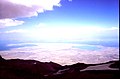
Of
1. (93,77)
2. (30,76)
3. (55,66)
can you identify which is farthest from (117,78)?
(55,66)

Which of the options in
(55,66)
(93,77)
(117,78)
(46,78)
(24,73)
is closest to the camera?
(117,78)

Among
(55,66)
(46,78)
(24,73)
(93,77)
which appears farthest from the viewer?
(55,66)

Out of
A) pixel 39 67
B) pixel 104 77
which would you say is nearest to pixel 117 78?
pixel 104 77

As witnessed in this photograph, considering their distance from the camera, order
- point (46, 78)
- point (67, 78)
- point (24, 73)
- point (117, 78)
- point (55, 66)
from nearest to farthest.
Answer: point (117, 78) < point (67, 78) < point (46, 78) < point (24, 73) < point (55, 66)

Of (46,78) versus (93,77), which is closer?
(93,77)

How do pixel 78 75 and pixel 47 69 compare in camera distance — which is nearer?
pixel 78 75

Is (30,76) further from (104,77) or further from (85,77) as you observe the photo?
(104,77)

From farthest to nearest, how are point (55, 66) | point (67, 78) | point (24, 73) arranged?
point (55, 66) → point (24, 73) → point (67, 78)

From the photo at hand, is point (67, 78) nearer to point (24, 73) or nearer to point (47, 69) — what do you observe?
point (24, 73)
